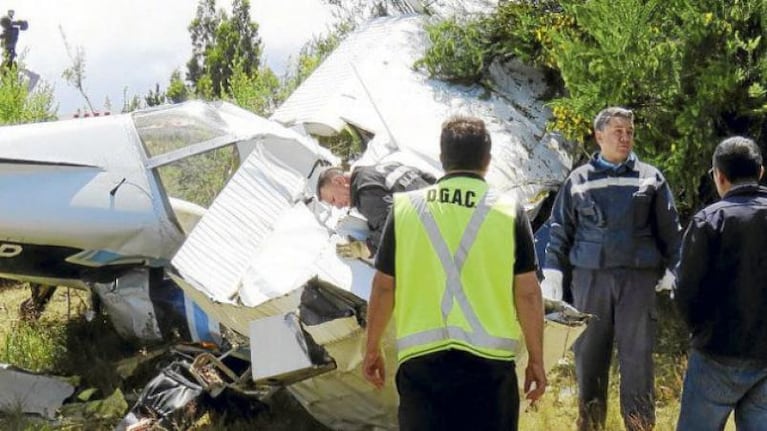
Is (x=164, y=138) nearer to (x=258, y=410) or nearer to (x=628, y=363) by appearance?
(x=258, y=410)

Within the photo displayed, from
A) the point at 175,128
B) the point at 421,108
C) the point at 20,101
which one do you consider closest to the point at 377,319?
the point at 175,128

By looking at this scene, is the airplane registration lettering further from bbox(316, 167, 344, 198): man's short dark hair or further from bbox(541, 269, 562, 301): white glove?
bbox(541, 269, 562, 301): white glove

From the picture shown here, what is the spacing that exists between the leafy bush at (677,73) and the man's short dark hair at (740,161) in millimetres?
2884

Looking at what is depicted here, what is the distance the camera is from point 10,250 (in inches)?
247

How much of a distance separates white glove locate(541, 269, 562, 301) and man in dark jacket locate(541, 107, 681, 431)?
0.38 feet

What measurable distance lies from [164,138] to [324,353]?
2.82 m

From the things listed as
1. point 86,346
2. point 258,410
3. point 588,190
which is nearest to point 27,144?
point 86,346

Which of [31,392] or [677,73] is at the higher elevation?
[677,73]

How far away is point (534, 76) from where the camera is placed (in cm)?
855

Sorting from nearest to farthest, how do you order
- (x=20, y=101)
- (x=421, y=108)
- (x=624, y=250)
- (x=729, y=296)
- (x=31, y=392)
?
(x=729, y=296) → (x=624, y=250) → (x=31, y=392) → (x=421, y=108) → (x=20, y=101)

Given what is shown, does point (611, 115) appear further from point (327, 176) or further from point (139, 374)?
point (139, 374)

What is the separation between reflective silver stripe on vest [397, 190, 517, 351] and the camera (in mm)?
2979

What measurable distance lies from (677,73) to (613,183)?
2.07m

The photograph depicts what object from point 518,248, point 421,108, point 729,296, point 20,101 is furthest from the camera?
point 20,101
